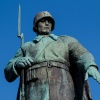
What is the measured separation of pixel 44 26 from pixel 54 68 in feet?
4.26

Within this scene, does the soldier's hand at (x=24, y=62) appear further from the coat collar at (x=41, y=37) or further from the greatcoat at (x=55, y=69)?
the coat collar at (x=41, y=37)

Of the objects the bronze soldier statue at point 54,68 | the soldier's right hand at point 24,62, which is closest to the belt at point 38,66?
the bronze soldier statue at point 54,68

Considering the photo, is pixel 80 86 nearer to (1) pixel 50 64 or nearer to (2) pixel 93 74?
(2) pixel 93 74

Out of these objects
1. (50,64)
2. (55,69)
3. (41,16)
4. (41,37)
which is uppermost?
(41,16)

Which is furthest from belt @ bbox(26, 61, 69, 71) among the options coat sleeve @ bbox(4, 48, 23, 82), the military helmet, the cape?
the military helmet

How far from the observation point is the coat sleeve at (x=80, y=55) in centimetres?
1183

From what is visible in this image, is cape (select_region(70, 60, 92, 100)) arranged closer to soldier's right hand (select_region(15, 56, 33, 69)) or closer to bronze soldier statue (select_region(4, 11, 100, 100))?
bronze soldier statue (select_region(4, 11, 100, 100))

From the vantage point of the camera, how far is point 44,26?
1285 centimetres

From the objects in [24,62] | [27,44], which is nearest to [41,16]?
[27,44]

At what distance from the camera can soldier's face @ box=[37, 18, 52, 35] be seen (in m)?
12.9

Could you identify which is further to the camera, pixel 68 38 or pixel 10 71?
pixel 68 38

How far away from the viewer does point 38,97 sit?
1170 cm

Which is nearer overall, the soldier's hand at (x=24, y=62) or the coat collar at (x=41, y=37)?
the soldier's hand at (x=24, y=62)

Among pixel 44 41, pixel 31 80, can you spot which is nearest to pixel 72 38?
pixel 44 41
